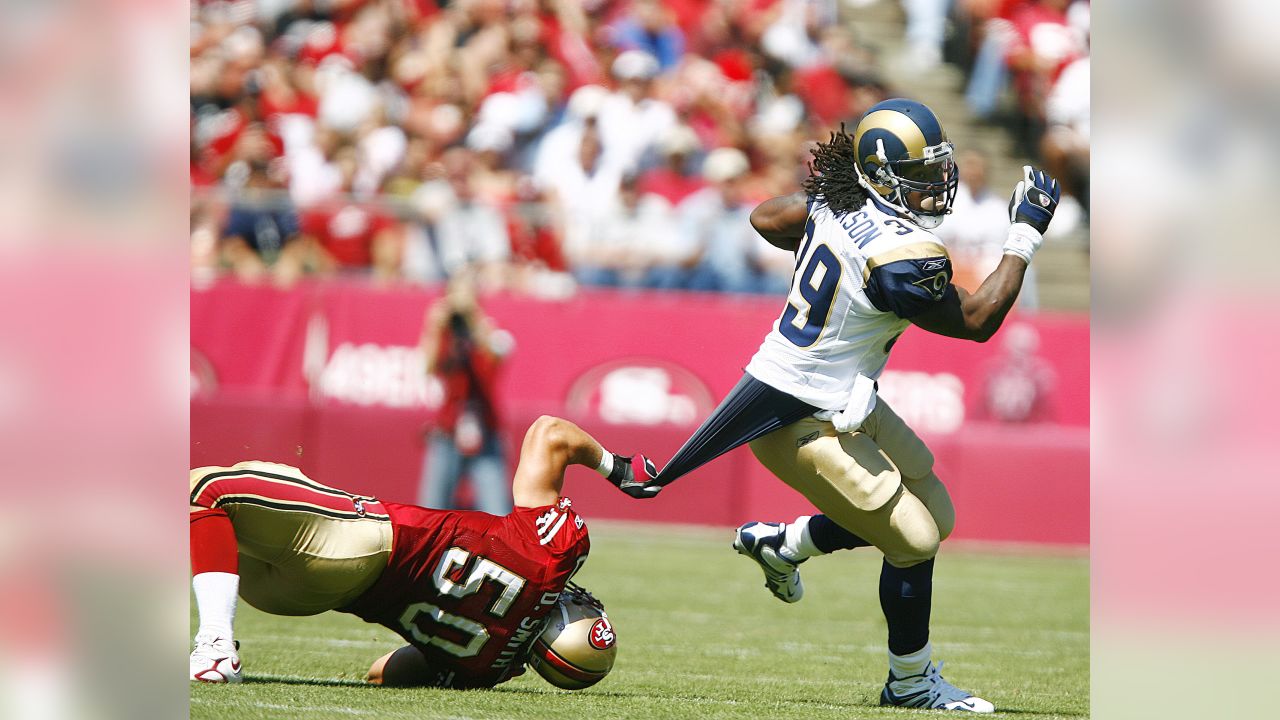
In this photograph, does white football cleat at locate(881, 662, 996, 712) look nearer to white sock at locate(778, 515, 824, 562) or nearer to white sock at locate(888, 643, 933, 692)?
white sock at locate(888, 643, 933, 692)

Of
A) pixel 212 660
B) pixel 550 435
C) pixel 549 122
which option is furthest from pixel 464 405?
pixel 212 660

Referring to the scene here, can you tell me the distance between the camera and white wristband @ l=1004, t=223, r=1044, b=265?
18.2 feet

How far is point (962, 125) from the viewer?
17.6 m

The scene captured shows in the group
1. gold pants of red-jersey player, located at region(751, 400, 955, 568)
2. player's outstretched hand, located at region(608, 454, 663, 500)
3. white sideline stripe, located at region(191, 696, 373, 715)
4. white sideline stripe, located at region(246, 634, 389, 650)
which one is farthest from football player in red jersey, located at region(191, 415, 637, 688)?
white sideline stripe, located at region(246, 634, 389, 650)

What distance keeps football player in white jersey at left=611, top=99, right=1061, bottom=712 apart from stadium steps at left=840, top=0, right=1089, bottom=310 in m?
9.47

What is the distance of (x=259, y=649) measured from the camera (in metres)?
6.93

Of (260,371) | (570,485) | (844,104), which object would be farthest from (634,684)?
(844,104)

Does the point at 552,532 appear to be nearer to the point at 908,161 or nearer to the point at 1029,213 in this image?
the point at 908,161

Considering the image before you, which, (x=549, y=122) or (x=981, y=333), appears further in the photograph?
(x=549, y=122)

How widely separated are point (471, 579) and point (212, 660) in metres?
0.88

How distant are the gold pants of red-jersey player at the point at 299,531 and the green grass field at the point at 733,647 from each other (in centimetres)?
A: 35
